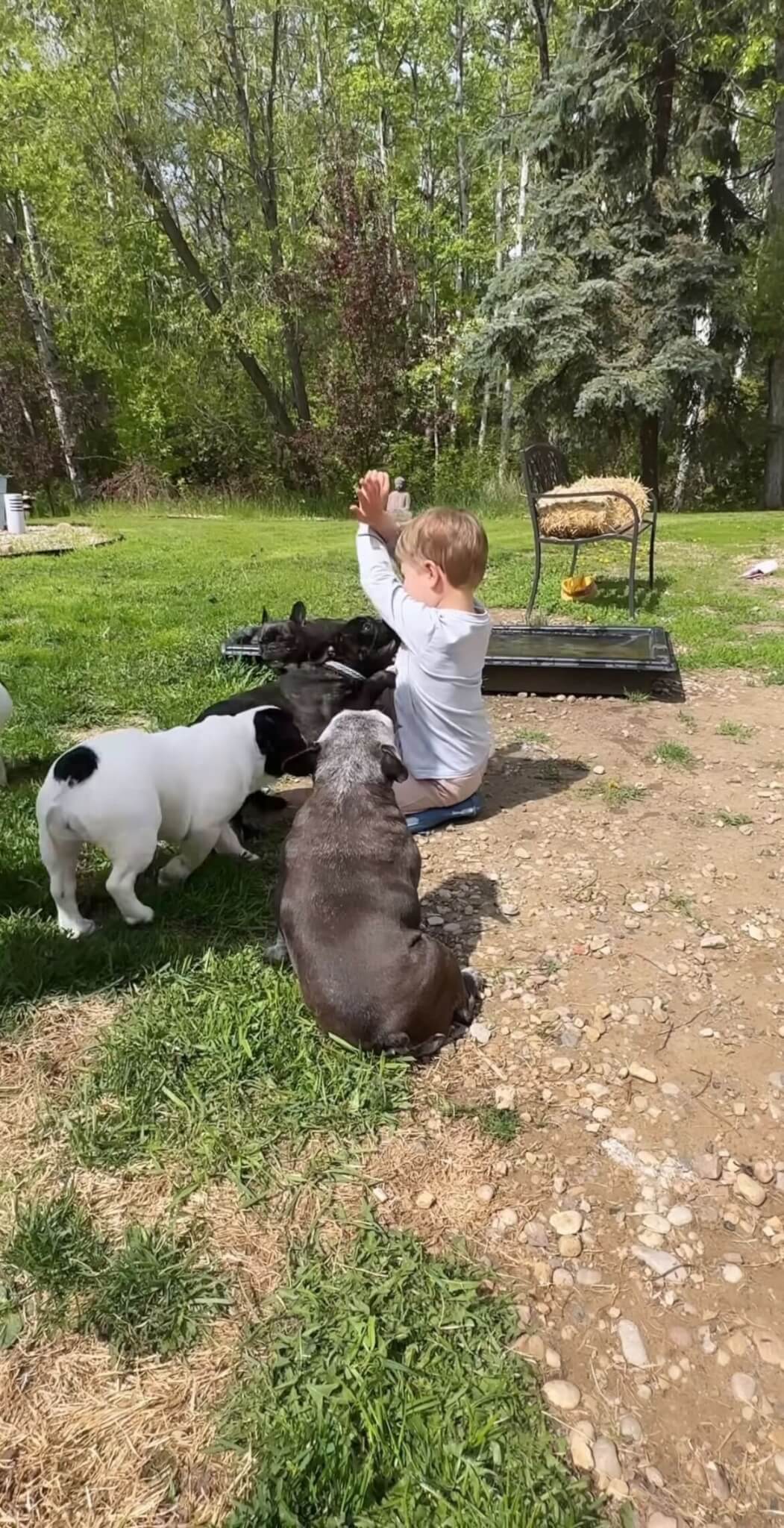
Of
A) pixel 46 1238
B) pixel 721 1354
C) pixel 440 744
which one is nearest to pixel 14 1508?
pixel 46 1238

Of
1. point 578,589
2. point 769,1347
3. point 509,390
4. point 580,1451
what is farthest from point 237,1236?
point 509,390

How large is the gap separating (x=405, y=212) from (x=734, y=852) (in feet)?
84.9

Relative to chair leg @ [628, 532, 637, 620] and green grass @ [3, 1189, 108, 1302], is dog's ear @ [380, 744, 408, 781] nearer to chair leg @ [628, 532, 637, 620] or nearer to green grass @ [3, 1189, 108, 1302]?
green grass @ [3, 1189, 108, 1302]

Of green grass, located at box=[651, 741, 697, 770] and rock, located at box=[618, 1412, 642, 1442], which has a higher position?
green grass, located at box=[651, 741, 697, 770]

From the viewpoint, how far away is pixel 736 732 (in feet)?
19.0

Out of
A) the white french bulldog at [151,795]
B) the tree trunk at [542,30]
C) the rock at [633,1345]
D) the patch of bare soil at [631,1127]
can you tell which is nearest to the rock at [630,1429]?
the patch of bare soil at [631,1127]

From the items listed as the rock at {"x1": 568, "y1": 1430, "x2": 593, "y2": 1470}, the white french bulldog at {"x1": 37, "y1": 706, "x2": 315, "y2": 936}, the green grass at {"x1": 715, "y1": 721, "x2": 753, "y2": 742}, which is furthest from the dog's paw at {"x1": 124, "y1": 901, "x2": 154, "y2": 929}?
the green grass at {"x1": 715, "y1": 721, "x2": 753, "y2": 742}

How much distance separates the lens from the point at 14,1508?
1717 mm

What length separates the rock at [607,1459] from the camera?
5.96 feet

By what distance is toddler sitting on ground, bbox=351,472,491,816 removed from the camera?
13.2 ft

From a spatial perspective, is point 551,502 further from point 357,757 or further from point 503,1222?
point 503,1222

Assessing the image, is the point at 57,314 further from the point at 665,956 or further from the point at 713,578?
the point at 665,956

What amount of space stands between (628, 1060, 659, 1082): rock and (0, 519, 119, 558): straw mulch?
12249 mm

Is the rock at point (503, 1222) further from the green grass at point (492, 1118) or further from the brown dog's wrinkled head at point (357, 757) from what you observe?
the brown dog's wrinkled head at point (357, 757)
